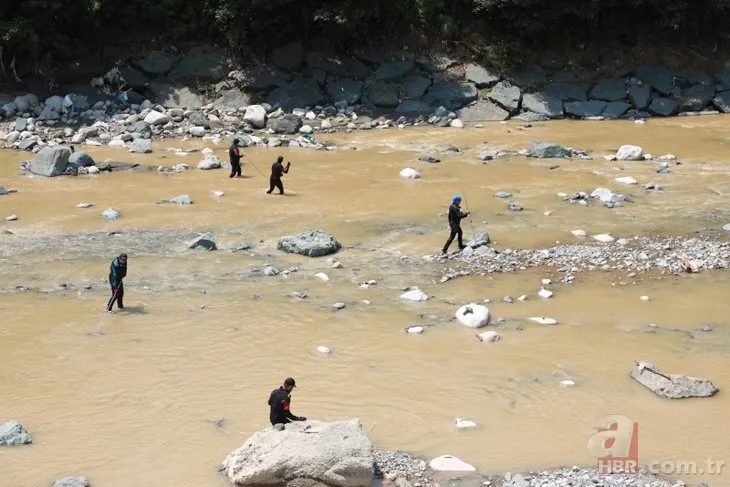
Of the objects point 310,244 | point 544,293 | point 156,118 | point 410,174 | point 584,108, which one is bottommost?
point 544,293

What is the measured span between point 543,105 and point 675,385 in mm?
20564

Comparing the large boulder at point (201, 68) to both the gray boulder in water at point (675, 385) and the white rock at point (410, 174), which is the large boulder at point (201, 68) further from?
the gray boulder in water at point (675, 385)

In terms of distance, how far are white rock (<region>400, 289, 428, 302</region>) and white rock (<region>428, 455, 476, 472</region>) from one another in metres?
4.61

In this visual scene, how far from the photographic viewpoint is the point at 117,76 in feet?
94.6

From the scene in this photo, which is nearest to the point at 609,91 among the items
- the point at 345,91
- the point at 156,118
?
the point at 345,91

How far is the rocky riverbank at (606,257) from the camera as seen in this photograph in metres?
13.7

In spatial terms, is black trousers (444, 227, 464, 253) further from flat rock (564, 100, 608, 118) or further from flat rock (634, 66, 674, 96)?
flat rock (634, 66, 674, 96)

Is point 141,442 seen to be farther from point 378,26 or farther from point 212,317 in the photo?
point 378,26

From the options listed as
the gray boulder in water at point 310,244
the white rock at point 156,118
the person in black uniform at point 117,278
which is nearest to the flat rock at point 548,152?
the gray boulder in water at point 310,244

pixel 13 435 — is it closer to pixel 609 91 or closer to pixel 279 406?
pixel 279 406

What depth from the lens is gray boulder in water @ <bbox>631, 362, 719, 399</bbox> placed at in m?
9.51

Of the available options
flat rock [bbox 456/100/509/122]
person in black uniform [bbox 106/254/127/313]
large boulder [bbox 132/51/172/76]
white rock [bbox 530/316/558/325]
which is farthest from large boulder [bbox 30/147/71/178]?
white rock [bbox 530/316/558/325]

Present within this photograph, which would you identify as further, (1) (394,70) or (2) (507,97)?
(1) (394,70)

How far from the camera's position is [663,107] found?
28969 mm
